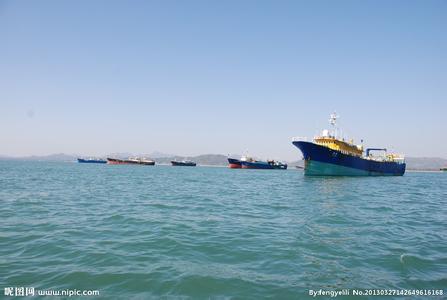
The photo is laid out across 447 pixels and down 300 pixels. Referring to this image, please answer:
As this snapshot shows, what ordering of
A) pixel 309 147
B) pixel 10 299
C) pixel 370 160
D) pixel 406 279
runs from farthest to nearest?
pixel 370 160, pixel 309 147, pixel 406 279, pixel 10 299

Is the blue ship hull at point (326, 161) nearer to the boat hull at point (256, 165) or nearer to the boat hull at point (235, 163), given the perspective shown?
the boat hull at point (256, 165)

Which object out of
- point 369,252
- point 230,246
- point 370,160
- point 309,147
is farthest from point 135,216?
point 370,160

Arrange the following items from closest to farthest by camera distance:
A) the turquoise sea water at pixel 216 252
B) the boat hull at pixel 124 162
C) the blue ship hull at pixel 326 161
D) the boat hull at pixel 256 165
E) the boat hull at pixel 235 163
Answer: the turquoise sea water at pixel 216 252
the blue ship hull at pixel 326 161
the boat hull at pixel 256 165
the boat hull at pixel 235 163
the boat hull at pixel 124 162

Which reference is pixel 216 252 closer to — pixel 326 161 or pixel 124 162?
pixel 326 161

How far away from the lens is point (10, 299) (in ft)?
20.5

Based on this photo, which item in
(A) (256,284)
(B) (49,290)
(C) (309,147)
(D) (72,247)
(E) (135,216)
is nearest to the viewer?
(B) (49,290)

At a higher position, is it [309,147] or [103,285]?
[309,147]

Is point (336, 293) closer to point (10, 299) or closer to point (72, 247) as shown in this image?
point (10, 299)

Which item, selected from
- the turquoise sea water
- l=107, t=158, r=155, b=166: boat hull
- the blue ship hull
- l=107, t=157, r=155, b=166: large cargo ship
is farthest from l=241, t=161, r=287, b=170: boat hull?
the turquoise sea water

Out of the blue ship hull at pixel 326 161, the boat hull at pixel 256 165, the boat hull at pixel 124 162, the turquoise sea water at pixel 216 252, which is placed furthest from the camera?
the boat hull at pixel 124 162

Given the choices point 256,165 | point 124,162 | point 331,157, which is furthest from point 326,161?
point 124,162

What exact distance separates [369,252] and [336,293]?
3.82 m

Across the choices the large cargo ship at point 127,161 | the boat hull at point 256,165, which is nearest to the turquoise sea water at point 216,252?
the boat hull at point 256,165

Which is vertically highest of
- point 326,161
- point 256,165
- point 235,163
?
point 326,161
